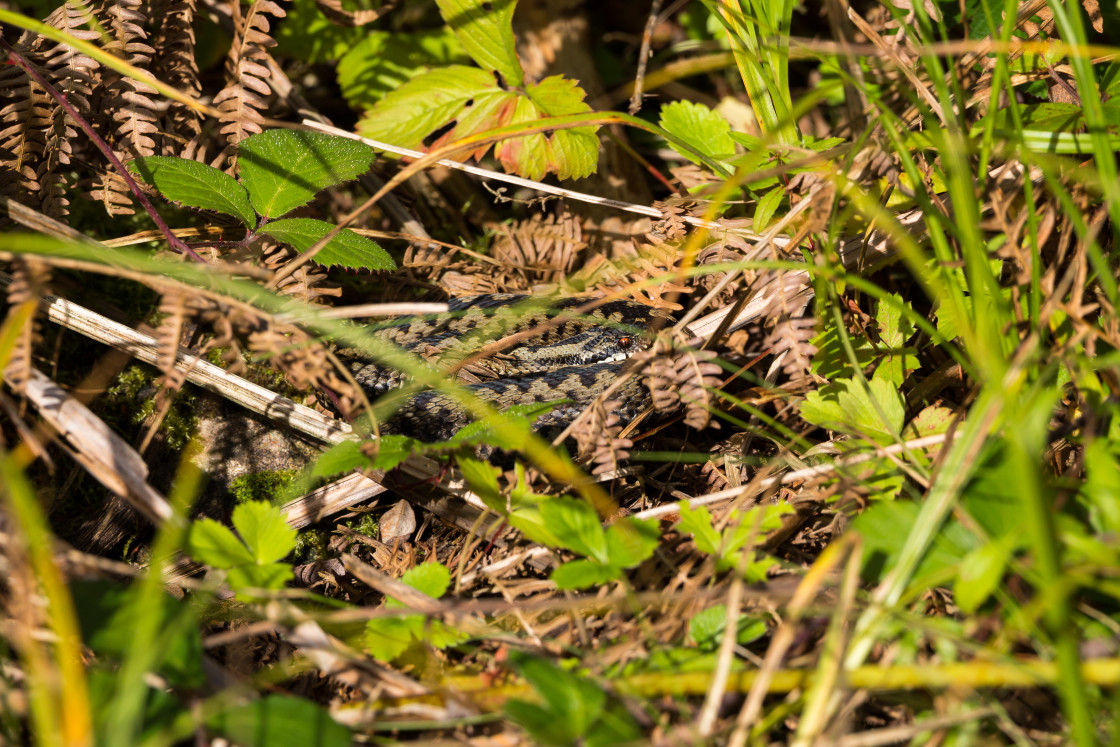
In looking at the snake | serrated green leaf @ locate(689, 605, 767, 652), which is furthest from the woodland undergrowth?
the snake

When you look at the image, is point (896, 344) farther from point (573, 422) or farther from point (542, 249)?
point (542, 249)

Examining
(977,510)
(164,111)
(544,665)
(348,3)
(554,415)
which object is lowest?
(554,415)

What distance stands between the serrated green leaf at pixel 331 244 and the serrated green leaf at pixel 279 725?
5.60 feet

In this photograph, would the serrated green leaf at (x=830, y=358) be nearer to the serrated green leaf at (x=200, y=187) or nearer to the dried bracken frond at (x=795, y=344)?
the dried bracken frond at (x=795, y=344)

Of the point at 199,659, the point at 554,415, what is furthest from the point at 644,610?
the point at 554,415

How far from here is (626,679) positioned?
1798 mm

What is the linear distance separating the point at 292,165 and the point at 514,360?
5.23 ft

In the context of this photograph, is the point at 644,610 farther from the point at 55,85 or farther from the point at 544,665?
the point at 55,85

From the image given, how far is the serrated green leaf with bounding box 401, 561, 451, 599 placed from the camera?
222 cm

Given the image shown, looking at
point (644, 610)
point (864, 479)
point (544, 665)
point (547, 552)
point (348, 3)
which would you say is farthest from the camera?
point (348, 3)

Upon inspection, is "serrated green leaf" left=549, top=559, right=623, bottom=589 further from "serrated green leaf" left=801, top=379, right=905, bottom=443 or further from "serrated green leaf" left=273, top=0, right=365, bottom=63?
"serrated green leaf" left=273, top=0, right=365, bottom=63

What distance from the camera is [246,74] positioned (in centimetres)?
354

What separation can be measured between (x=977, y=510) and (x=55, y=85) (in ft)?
12.3

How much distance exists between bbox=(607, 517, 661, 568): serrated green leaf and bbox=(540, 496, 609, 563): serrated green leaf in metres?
0.02
